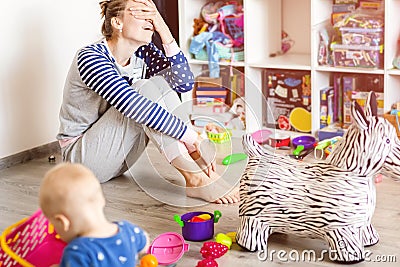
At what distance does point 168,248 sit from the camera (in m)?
1.88

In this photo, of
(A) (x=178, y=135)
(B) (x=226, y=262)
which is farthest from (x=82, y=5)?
(B) (x=226, y=262)

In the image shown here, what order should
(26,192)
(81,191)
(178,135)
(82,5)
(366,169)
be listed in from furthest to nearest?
(82,5) < (26,192) < (178,135) < (366,169) < (81,191)

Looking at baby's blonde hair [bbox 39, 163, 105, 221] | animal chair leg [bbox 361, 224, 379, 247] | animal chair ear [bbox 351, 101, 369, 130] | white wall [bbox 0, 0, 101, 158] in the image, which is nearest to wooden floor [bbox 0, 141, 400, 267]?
animal chair leg [bbox 361, 224, 379, 247]

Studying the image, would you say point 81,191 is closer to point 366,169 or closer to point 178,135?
point 366,169

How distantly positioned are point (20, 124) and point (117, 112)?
2.11 feet

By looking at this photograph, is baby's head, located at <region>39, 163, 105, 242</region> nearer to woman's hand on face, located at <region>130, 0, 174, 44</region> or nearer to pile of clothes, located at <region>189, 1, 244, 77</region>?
woman's hand on face, located at <region>130, 0, 174, 44</region>

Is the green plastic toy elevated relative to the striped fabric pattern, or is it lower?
lower

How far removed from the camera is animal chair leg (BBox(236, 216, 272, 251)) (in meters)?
1.84

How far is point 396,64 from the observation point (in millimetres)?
2631

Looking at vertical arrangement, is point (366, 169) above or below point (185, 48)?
below

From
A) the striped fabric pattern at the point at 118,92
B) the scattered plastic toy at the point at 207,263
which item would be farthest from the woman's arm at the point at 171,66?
the scattered plastic toy at the point at 207,263

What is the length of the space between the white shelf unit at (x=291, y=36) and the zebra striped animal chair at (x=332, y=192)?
64cm

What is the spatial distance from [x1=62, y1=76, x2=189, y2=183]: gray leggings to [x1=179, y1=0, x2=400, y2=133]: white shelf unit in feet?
0.99

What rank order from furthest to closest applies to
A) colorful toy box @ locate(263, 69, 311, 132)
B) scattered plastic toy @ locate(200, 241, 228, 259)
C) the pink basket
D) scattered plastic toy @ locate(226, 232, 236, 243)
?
1. colorful toy box @ locate(263, 69, 311, 132)
2. scattered plastic toy @ locate(226, 232, 236, 243)
3. scattered plastic toy @ locate(200, 241, 228, 259)
4. the pink basket
